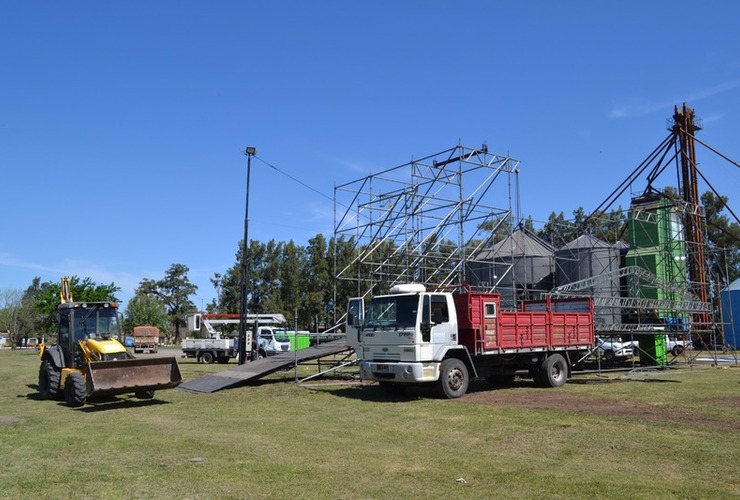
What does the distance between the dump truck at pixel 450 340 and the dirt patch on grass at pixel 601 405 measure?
0.85 m

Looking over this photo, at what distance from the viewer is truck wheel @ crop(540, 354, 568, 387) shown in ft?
59.5

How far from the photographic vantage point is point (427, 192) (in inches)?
1049

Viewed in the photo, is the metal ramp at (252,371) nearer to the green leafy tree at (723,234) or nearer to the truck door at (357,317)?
the truck door at (357,317)

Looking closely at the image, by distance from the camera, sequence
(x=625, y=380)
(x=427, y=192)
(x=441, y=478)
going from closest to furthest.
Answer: (x=441, y=478) → (x=625, y=380) → (x=427, y=192)

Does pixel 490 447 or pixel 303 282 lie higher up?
pixel 303 282

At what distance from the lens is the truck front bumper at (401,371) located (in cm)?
1472

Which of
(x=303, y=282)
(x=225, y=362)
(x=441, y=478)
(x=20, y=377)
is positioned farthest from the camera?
(x=303, y=282)

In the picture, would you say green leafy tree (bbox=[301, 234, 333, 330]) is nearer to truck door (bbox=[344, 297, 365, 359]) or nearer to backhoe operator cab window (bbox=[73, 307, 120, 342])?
truck door (bbox=[344, 297, 365, 359])

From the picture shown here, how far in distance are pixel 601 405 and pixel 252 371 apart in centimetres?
971

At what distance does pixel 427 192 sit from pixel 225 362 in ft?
49.8

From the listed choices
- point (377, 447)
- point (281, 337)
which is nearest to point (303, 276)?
point (281, 337)

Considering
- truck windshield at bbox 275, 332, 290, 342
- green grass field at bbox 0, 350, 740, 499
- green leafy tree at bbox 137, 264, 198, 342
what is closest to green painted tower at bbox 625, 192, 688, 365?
green grass field at bbox 0, 350, 740, 499

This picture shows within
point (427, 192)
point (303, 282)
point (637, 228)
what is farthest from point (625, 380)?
point (303, 282)

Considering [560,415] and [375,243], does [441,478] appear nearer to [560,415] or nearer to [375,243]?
[560,415]
